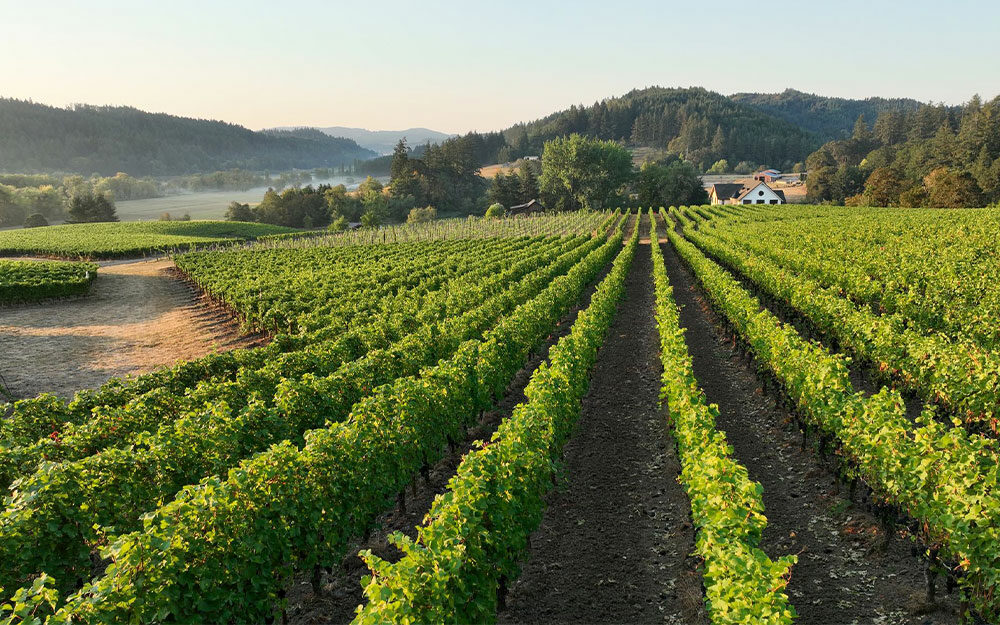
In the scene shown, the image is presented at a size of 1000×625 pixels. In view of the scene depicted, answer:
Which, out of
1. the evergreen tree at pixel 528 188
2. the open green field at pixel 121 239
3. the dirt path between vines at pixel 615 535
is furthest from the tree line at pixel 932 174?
the open green field at pixel 121 239

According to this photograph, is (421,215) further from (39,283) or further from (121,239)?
(39,283)

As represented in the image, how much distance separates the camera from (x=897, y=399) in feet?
27.0

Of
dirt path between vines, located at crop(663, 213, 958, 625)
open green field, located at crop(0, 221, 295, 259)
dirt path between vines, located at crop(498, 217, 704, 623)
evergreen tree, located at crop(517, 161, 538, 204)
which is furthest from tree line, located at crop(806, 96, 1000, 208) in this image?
open green field, located at crop(0, 221, 295, 259)

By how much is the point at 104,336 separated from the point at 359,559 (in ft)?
73.7

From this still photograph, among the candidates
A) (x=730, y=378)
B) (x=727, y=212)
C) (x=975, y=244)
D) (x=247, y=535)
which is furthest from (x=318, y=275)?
(x=727, y=212)

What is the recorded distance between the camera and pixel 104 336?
23.7 metres

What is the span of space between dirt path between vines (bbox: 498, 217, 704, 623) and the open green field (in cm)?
6303

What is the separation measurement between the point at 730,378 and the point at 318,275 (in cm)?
2470

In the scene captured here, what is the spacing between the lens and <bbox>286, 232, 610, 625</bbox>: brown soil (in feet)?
22.9

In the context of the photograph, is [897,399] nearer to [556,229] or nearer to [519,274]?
[519,274]

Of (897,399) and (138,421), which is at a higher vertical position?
(897,399)

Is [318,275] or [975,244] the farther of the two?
[318,275]

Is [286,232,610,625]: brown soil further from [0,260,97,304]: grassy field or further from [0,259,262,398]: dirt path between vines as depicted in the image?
[0,260,97,304]: grassy field

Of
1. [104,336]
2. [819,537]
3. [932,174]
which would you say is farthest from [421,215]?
[819,537]
